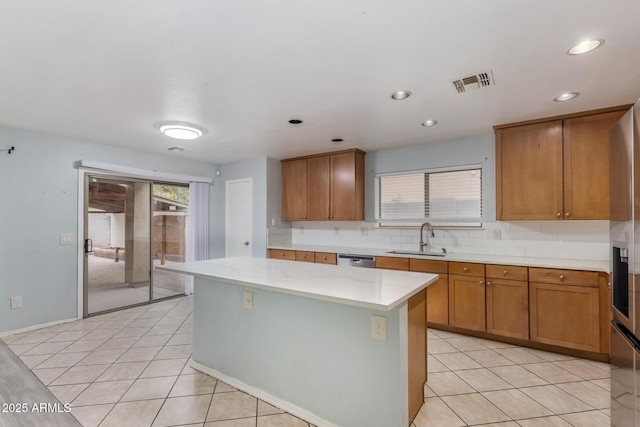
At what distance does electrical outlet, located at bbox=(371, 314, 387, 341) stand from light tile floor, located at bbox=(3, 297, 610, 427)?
2.40 feet

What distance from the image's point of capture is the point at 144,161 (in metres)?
4.47

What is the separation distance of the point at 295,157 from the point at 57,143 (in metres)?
3.05

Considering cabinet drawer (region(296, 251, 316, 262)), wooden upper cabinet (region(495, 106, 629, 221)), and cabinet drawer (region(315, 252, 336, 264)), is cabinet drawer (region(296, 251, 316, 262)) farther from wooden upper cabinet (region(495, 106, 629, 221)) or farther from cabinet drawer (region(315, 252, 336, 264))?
wooden upper cabinet (region(495, 106, 629, 221))

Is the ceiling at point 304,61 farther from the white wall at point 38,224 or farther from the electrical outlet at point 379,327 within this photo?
the electrical outlet at point 379,327

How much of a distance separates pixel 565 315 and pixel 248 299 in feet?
9.42

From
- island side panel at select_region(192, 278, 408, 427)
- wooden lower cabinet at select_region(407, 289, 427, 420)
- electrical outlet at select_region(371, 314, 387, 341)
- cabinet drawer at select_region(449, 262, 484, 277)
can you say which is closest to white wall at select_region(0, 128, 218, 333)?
island side panel at select_region(192, 278, 408, 427)

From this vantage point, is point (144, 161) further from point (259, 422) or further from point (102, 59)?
point (259, 422)

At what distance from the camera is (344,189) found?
4391mm

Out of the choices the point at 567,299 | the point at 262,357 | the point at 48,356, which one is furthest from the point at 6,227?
the point at 567,299

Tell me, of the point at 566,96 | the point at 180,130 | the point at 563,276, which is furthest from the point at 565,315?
the point at 180,130

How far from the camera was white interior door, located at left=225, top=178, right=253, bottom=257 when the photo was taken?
504 cm

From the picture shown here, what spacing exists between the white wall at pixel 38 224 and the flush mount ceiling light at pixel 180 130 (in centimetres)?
156

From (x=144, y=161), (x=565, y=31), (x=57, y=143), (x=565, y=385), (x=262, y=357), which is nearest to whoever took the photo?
(x=565, y=31)

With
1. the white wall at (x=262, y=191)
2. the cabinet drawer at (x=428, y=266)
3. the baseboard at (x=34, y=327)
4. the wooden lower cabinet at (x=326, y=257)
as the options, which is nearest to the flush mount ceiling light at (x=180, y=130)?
the white wall at (x=262, y=191)
